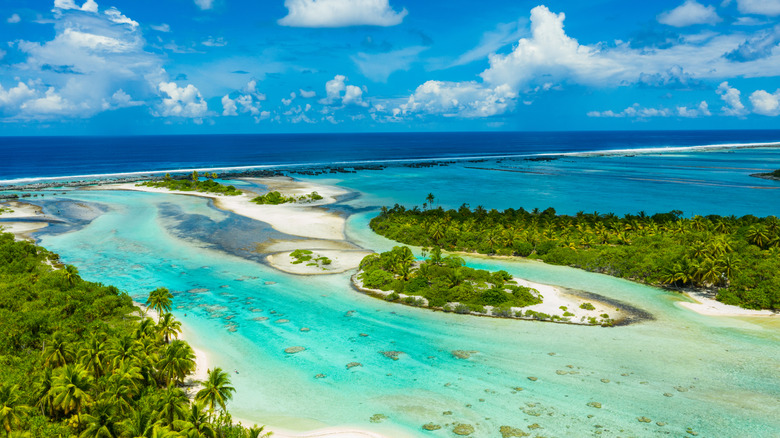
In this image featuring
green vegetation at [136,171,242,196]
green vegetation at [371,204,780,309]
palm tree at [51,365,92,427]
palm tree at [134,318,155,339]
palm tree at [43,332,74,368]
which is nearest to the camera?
palm tree at [51,365,92,427]

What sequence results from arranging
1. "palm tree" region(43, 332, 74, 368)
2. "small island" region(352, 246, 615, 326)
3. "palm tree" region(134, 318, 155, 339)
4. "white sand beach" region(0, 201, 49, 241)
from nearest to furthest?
"palm tree" region(43, 332, 74, 368)
"palm tree" region(134, 318, 155, 339)
"small island" region(352, 246, 615, 326)
"white sand beach" region(0, 201, 49, 241)

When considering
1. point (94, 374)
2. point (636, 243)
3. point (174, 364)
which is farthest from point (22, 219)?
point (636, 243)

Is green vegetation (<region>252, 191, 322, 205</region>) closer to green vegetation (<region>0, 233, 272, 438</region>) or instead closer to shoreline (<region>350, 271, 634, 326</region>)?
shoreline (<region>350, 271, 634, 326</region>)

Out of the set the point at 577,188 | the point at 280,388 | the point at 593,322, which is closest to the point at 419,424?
the point at 280,388

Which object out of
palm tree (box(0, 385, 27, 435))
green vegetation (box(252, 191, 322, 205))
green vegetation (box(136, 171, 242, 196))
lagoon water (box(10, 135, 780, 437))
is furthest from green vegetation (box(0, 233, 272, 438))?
green vegetation (box(136, 171, 242, 196))

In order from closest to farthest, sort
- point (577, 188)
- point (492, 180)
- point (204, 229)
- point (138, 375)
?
point (138, 375) → point (204, 229) → point (577, 188) → point (492, 180)

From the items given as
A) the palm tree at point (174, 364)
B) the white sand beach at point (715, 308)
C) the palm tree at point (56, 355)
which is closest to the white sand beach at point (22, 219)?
the palm tree at point (56, 355)

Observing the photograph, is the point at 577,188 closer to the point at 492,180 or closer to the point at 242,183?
the point at 492,180
